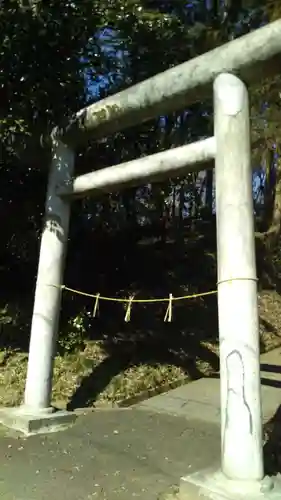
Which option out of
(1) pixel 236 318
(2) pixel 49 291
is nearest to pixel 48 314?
(2) pixel 49 291

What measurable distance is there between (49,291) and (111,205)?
16.5 feet

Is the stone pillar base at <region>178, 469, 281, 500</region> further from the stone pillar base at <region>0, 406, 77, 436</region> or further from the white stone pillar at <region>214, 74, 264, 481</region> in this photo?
the stone pillar base at <region>0, 406, 77, 436</region>

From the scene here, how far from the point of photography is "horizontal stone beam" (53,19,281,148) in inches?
142

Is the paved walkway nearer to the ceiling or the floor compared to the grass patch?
nearer to the floor

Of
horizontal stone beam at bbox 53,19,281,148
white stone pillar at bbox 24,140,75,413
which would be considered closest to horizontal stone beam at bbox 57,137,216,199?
white stone pillar at bbox 24,140,75,413

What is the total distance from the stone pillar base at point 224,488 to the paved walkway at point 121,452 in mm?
318

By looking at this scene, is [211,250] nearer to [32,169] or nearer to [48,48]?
[32,169]

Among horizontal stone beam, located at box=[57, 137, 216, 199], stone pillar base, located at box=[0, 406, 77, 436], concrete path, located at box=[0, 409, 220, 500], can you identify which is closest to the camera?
concrete path, located at box=[0, 409, 220, 500]

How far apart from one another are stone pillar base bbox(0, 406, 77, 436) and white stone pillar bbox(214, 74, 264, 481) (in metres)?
2.44

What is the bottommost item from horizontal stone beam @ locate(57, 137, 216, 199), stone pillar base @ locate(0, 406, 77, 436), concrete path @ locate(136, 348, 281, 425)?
stone pillar base @ locate(0, 406, 77, 436)

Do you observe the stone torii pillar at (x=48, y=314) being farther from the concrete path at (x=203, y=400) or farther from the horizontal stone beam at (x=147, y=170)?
the concrete path at (x=203, y=400)

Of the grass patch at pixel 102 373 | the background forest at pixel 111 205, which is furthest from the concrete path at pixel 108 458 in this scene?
the background forest at pixel 111 205

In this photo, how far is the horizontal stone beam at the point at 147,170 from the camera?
4.11 meters

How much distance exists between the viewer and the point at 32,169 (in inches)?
305
